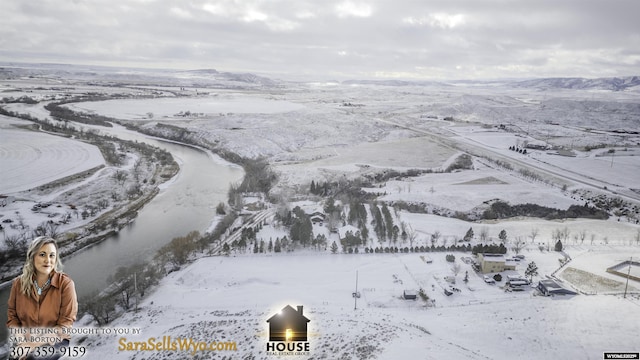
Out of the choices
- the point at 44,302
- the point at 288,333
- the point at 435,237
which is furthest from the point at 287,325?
the point at 435,237

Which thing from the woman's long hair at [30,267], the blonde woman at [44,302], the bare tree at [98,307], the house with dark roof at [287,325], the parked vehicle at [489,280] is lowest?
the bare tree at [98,307]

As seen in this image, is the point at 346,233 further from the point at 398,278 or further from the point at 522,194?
the point at 522,194

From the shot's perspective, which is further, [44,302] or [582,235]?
[582,235]

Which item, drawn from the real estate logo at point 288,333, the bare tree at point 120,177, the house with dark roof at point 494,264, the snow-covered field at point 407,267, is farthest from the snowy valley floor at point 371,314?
the bare tree at point 120,177

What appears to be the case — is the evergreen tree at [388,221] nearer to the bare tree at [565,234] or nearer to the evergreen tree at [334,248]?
the evergreen tree at [334,248]

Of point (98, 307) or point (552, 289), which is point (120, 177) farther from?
point (552, 289)
